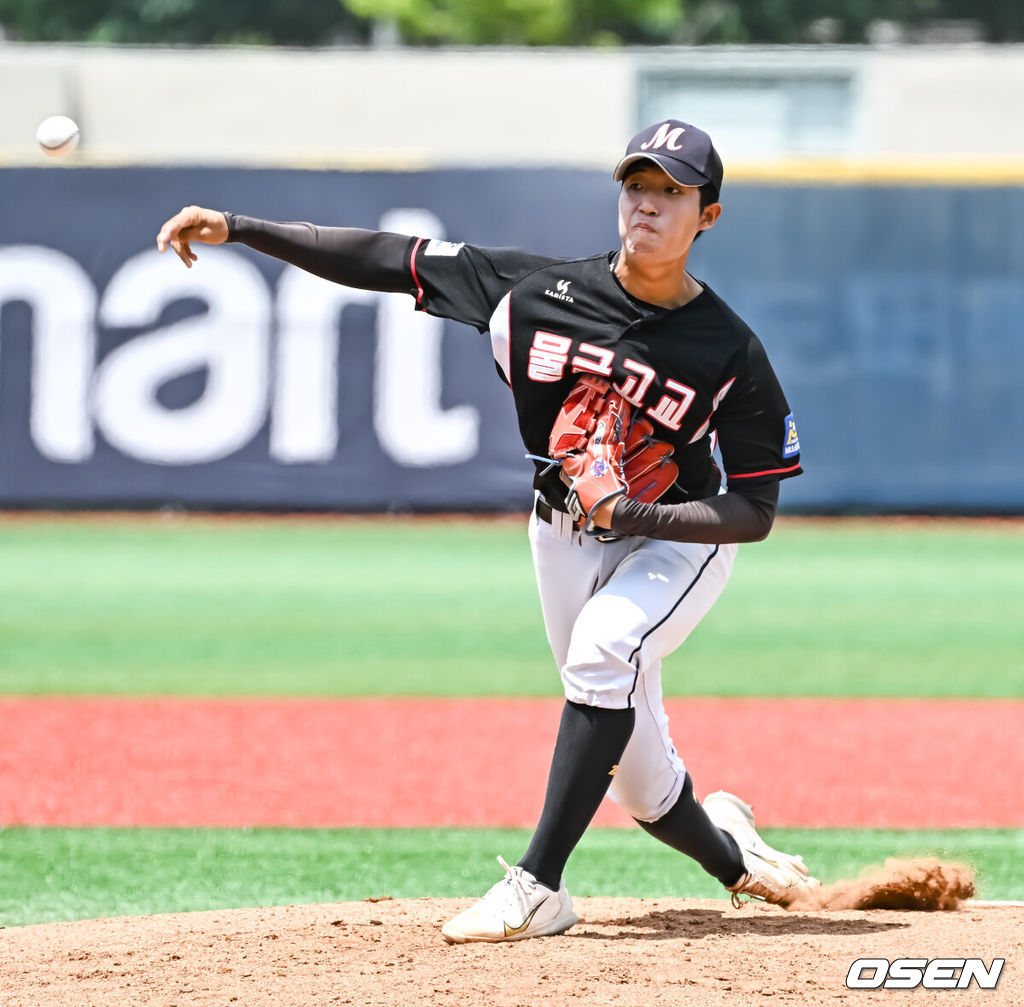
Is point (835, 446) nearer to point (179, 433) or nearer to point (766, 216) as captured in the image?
point (766, 216)

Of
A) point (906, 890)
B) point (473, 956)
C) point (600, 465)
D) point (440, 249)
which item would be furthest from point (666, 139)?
point (906, 890)

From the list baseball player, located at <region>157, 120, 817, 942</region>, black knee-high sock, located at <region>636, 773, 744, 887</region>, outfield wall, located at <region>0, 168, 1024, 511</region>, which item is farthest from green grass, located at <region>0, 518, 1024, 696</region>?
baseball player, located at <region>157, 120, 817, 942</region>

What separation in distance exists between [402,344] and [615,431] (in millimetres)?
9886

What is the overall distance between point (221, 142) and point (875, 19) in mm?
21786

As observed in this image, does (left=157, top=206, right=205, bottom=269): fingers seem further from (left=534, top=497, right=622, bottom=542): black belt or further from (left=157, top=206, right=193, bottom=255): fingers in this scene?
(left=534, top=497, right=622, bottom=542): black belt

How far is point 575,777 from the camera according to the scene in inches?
144

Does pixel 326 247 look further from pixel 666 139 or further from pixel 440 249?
pixel 666 139

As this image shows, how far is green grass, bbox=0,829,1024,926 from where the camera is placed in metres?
4.48

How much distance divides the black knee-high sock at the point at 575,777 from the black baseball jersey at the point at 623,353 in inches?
20.5

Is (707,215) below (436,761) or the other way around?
the other way around

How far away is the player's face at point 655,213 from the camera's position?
11.9 feet

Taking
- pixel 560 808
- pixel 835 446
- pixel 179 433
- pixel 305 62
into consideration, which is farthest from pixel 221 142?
pixel 560 808

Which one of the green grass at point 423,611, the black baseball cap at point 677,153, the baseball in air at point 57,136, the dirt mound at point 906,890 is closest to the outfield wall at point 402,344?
the green grass at point 423,611

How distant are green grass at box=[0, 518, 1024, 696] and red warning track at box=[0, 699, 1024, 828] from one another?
1.68 ft
